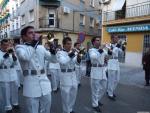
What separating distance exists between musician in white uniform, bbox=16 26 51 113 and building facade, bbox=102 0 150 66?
51.4 ft

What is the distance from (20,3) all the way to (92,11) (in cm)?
866

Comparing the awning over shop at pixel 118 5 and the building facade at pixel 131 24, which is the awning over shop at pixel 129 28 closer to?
the building facade at pixel 131 24

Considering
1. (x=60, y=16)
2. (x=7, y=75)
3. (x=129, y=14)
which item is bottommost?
(x=7, y=75)

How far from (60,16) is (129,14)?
31.5 feet

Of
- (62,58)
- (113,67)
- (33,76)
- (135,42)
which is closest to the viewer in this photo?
(33,76)

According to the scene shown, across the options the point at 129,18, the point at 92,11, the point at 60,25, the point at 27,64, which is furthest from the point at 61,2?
the point at 27,64

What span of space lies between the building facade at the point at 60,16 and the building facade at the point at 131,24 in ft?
18.0

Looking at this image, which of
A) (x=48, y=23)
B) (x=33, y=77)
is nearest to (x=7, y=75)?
(x=33, y=77)

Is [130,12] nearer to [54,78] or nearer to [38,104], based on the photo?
[54,78]

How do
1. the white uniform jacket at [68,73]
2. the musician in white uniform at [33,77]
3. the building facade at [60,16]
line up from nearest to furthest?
the musician in white uniform at [33,77] < the white uniform jacket at [68,73] < the building facade at [60,16]

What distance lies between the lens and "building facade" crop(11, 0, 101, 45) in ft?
99.6

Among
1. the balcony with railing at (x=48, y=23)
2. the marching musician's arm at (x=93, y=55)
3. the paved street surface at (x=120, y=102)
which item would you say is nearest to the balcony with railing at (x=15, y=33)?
the balcony with railing at (x=48, y=23)

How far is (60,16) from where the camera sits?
30594 mm

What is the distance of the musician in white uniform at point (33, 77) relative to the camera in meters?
5.51
